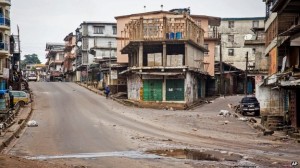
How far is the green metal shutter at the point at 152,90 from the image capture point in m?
50.4

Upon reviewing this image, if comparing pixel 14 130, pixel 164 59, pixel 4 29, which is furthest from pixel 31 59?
pixel 14 130

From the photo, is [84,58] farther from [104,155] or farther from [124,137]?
[104,155]

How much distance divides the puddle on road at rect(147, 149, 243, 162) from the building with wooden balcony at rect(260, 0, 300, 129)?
6957 mm

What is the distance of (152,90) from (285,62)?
70.4 feet

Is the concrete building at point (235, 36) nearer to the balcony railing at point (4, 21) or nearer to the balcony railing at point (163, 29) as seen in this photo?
the balcony railing at point (163, 29)

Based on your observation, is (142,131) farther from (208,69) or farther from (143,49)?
(208,69)

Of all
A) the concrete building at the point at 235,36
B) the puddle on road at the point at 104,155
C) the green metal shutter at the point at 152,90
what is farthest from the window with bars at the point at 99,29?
the puddle on road at the point at 104,155

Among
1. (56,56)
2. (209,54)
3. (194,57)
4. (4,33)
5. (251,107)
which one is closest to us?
(251,107)

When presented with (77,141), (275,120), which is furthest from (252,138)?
(77,141)

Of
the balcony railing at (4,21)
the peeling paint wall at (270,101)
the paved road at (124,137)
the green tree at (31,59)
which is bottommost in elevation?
the paved road at (124,137)

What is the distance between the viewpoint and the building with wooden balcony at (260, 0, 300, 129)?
2541 centimetres

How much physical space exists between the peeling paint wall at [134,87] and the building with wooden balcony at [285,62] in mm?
15798

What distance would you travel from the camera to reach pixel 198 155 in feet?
58.1

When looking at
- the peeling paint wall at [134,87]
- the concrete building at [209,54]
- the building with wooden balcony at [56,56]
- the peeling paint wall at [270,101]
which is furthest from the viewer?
the building with wooden balcony at [56,56]
